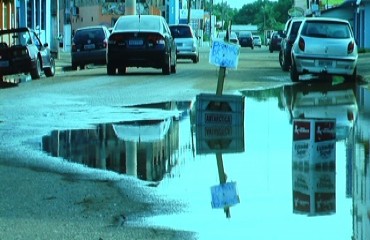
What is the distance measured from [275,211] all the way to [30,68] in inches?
884

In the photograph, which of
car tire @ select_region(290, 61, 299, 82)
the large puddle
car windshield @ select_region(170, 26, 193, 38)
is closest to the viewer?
the large puddle

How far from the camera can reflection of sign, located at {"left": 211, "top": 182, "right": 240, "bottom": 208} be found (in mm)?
9531

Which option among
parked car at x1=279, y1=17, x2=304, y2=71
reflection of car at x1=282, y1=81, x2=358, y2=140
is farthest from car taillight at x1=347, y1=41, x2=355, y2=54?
parked car at x1=279, y1=17, x2=304, y2=71

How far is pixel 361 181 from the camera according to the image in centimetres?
1064

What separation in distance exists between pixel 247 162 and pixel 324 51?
14497mm

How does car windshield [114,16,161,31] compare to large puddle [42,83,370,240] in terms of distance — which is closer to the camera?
large puddle [42,83,370,240]

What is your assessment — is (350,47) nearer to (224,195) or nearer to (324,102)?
(324,102)

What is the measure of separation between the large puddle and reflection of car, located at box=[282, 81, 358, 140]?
0.07m

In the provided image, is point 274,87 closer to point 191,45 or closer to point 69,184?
point 69,184

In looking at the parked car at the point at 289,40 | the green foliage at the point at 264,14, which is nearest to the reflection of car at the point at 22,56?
the parked car at the point at 289,40

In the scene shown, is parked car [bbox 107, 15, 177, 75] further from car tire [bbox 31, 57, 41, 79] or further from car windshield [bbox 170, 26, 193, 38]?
car windshield [bbox 170, 26, 193, 38]

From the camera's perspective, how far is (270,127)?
16.0 metres

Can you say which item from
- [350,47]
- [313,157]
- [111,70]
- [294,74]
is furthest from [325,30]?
[313,157]

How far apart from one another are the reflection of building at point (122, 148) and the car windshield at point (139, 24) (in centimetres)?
1462
